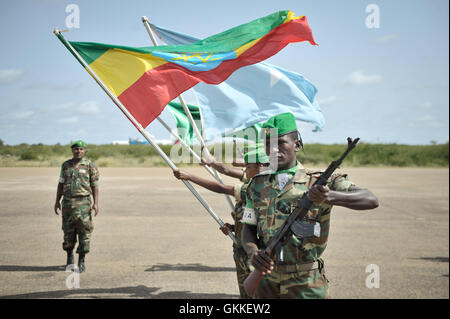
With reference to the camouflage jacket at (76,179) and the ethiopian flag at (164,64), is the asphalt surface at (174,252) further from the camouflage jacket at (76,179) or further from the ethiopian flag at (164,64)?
the ethiopian flag at (164,64)

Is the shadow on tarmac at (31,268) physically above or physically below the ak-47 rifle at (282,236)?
below

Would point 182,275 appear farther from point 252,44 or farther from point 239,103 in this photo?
point 252,44

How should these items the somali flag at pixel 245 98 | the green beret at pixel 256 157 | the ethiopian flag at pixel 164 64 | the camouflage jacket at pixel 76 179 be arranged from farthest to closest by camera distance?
1. the camouflage jacket at pixel 76 179
2. the somali flag at pixel 245 98
3. the ethiopian flag at pixel 164 64
4. the green beret at pixel 256 157

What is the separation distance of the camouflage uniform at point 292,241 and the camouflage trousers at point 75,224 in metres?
4.36

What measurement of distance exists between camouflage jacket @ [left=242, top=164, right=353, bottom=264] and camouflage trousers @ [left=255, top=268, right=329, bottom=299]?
0.11 meters

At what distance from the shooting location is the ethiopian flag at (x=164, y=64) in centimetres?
489

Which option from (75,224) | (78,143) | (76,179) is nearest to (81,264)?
(75,224)

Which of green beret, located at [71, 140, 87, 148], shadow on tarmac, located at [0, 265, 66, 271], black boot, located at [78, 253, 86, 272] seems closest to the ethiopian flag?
green beret, located at [71, 140, 87, 148]

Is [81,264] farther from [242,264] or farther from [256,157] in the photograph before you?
[256,157]

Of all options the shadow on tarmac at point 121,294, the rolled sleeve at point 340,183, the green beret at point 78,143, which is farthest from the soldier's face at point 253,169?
the green beret at point 78,143

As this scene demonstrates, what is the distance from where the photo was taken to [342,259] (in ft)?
27.2

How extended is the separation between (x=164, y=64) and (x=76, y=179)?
2.95 meters
